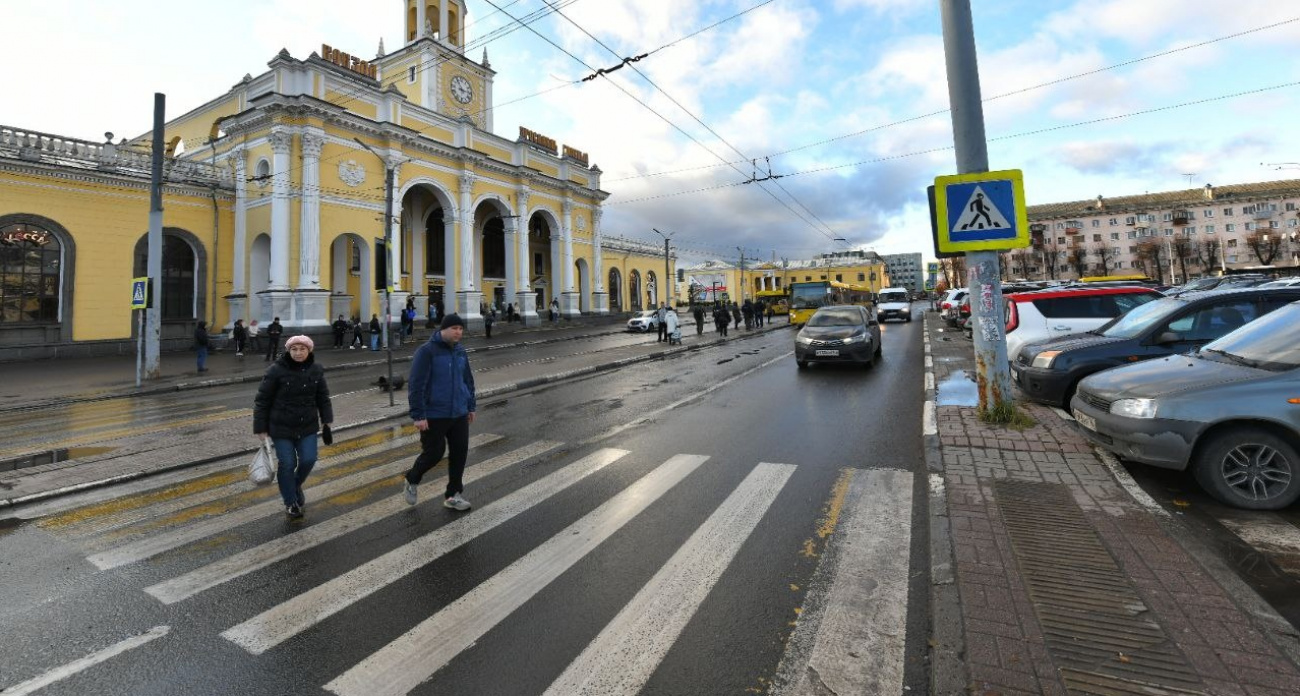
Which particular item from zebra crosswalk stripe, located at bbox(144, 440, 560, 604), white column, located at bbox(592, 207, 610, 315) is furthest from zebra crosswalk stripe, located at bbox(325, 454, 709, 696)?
white column, located at bbox(592, 207, 610, 315)

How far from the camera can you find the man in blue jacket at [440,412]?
15.0 ft

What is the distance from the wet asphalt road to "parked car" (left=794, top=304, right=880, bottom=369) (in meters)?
5.46

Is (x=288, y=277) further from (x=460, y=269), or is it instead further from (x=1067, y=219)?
(x=1067, y=219)

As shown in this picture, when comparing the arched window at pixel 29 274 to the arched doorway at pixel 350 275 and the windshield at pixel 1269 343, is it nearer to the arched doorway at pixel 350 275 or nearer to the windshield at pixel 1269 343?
the arched doorway at pixel 350 275

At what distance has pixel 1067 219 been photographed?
85.4 metres

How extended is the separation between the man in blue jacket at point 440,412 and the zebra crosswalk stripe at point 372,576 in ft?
1.24

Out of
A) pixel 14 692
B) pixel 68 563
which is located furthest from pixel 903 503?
pixel 68 563

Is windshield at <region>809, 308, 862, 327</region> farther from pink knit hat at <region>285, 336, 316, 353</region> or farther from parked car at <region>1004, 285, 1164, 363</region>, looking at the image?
pink knit hat at <region>285, 336, 316, 353</region>

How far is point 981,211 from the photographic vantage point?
6.30m

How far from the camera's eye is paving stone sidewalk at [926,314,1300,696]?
2236 millimetres

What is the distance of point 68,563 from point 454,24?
42.1 meters

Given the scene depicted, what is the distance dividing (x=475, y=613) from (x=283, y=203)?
88.9 feet

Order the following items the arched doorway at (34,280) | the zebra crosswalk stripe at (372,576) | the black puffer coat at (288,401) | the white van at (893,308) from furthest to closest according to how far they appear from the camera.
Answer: the white van at (893,308)
the arched doorway at (34,280)
the black puffer coat at (288,401)
the zebra crosswalk stripe at (372,576)

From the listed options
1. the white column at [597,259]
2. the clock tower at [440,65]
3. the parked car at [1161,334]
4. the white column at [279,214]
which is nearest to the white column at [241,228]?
the white column at [279,214]
